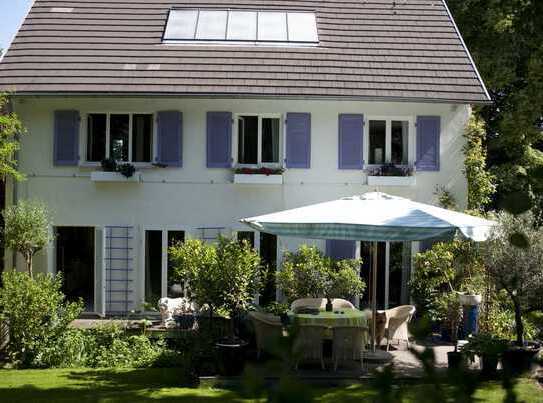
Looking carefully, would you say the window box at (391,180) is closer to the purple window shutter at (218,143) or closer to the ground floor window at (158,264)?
the purple window shutter at (218,143)

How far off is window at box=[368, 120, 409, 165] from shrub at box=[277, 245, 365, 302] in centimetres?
306

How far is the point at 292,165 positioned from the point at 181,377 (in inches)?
270

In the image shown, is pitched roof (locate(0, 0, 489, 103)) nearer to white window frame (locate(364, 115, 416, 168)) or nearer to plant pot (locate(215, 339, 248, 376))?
white window frame (locate(364, 115, 416, 168))

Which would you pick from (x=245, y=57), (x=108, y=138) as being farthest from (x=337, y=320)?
(x=245, y=57)

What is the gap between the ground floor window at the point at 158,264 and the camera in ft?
54.2

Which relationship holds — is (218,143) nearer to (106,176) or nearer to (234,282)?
(106,176)

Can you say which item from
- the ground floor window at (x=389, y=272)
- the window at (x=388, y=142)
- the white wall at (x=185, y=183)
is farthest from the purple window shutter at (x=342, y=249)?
the window at (x=388, y=142)

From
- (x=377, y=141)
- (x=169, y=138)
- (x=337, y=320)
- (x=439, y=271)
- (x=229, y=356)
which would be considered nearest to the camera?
(x=229, y=356)

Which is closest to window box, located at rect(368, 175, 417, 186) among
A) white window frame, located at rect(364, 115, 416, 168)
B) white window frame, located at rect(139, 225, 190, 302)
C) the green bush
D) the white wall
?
the white wall

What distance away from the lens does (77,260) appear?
16.7 metres

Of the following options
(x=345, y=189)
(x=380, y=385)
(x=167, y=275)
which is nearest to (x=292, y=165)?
(x=345, y=189)

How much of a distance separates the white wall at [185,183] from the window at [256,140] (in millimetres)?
318

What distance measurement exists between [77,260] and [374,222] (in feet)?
29.2

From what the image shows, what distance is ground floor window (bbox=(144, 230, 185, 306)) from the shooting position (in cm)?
1653
